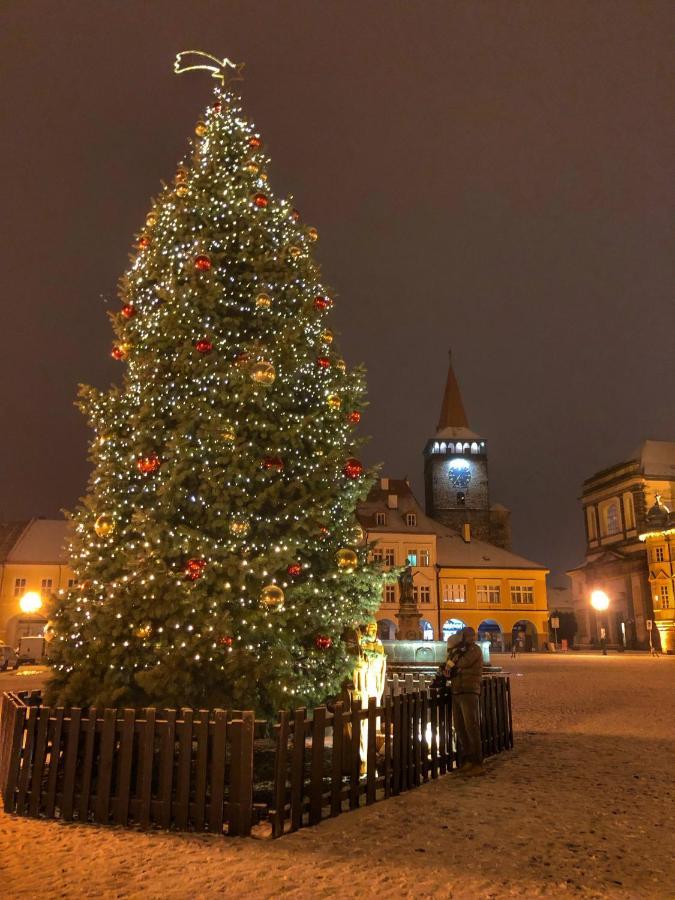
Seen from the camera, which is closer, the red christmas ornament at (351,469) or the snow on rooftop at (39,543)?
the red christmas ornament at (351,469)

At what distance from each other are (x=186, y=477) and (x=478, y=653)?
420 cm

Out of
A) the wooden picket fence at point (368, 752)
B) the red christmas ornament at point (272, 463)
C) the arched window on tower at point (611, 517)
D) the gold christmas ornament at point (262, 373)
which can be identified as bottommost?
the wooden picket fence at point (368, 752)

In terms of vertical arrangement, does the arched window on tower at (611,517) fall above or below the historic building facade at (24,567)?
above

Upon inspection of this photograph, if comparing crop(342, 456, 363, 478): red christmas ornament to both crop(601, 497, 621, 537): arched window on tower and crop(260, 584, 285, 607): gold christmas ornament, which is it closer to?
crop(260, 584, 285, 607): gold christmas ornament

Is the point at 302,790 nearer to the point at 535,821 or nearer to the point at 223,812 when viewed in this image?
the point at 223,812

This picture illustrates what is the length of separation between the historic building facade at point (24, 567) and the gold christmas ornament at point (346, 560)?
42.5 meters

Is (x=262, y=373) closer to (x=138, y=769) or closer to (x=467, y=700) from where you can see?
(x=467, y=700)

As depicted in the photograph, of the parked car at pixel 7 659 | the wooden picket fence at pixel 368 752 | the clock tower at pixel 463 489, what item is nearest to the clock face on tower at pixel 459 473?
the clock tower at pixel 463 489

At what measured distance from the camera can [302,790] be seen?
6.18 meters

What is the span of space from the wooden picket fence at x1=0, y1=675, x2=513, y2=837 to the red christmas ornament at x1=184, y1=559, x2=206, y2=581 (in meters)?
1.83

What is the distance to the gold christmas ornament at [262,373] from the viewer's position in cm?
925

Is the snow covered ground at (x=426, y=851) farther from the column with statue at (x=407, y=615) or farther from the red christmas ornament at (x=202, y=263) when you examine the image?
the column with statue at (x=407, y=615)

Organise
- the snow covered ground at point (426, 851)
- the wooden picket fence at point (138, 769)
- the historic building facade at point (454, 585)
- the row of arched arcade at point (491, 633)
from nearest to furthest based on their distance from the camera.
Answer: the snow covered ground at point (426, 851) → the wooden picket fence at point (138, 769) → the row of arched arcade at point (491, 633) → the historic building facade at point (454, 585)

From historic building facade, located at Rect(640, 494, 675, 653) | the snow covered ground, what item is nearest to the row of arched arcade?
historic building facade, located at Rect(640, 494, 675, 653)
